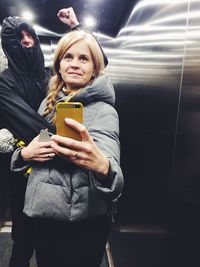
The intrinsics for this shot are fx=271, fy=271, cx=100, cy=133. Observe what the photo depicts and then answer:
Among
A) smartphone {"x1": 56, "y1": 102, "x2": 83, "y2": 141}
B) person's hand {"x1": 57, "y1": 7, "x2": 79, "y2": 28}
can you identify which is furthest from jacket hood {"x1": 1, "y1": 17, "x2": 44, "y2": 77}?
smartphone {"x1": 56, "y1": 102, "x2": 83, "y2": 141}

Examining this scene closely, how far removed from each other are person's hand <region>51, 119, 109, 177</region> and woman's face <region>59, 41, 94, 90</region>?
0.31 metres

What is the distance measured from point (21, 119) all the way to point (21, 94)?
0.26m

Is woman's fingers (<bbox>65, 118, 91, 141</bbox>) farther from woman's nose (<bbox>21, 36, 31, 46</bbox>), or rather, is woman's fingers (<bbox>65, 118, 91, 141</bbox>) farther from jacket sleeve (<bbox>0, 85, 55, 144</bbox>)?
woman's nose (<bbox>21, 36, 31, 46</bbox>)

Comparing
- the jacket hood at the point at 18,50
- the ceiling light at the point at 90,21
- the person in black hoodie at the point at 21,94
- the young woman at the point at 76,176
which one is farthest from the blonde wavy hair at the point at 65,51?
the ceiling light at the point at 90,21

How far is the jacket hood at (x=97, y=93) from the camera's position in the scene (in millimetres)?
1069

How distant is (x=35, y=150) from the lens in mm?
1010

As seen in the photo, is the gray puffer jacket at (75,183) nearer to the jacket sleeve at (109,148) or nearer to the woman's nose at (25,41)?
the jacket sleeve at (109,148)

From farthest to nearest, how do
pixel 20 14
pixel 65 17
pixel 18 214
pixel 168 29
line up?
pixel 20 14 → pixel 18 214 → pixel 65 17 → pixel 168 29

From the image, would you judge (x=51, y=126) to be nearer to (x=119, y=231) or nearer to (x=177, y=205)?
(x=177, y=205)

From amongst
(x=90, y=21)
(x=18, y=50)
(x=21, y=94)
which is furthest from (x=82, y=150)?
(x=90, y=21)

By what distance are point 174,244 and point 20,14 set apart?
2.72 metres

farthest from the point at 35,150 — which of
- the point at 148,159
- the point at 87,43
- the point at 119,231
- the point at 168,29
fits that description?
the point at 119,231

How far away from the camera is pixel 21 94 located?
1322 mm

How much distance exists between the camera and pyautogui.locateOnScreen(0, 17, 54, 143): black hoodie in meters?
1.12
